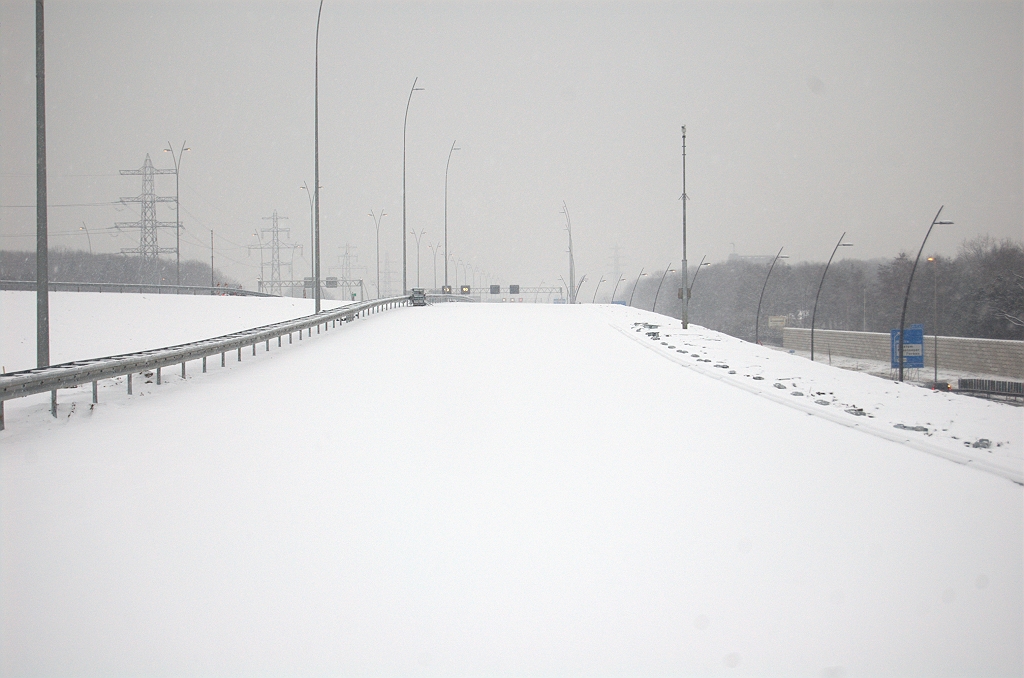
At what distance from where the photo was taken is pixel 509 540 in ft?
17.9

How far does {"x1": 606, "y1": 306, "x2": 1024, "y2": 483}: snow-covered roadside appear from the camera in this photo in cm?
819

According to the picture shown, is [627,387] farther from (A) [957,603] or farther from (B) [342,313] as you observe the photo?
(B) [342,313]

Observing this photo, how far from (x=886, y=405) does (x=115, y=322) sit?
81.7ft

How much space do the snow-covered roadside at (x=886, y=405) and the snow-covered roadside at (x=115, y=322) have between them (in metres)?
15.1

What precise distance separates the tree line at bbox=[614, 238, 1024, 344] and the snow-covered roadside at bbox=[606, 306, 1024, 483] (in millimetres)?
10615

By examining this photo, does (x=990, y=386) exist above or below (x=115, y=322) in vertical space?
below

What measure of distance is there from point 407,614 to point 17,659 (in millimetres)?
1950

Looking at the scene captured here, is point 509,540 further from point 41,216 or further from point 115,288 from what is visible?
point 115,288

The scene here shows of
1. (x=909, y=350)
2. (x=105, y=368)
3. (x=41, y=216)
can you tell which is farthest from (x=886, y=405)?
(x=909, y=350)

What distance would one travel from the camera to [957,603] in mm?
4480

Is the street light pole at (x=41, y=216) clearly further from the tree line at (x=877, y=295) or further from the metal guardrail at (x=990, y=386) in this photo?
the metal guardrail at (x=990, y=386)

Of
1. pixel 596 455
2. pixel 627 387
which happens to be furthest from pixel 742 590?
pixel 627 387

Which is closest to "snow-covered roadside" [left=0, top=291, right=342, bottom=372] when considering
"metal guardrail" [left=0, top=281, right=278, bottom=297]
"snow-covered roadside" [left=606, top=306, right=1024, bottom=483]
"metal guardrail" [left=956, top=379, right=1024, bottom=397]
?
"metal guardrail" [left=0, top=281, right=278, bottom=297]

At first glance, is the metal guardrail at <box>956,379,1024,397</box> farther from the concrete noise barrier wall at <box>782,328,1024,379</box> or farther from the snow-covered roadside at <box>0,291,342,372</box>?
the snow-covered roadside at <box>0,291,342,372</box>
